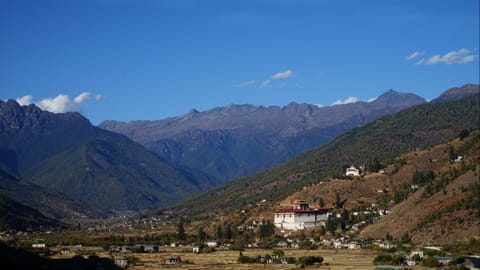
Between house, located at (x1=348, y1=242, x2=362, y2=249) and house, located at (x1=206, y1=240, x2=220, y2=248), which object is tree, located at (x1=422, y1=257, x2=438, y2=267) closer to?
house, located at (x1=348, y1=242, x2=362, y2=249)

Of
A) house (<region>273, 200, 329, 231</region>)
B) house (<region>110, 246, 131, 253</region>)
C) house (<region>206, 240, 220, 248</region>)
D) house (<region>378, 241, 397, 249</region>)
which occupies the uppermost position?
house (<region>273, 200, 329, 231</region>)

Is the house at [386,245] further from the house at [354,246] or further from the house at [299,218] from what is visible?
the house at [299,218]

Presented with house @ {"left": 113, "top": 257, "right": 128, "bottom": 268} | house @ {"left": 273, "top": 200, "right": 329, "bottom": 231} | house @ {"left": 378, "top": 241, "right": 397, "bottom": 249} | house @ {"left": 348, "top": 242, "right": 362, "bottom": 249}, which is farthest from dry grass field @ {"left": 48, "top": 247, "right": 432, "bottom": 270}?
house @ {"left": 273, "top": 200, "right": 329, "bottom": 231}

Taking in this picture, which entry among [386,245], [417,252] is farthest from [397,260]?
[386,245]

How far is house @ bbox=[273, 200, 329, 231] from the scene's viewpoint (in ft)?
606

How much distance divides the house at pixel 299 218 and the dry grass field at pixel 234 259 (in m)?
39.4

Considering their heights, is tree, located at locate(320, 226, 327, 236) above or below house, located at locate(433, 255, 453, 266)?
above

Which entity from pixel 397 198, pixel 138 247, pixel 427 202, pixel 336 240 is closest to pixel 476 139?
pixel 397 198

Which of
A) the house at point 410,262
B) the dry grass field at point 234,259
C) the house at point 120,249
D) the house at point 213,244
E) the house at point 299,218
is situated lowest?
the house at point 410,262

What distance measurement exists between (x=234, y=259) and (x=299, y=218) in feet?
202

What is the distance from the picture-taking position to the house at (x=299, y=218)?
184750 millimetres

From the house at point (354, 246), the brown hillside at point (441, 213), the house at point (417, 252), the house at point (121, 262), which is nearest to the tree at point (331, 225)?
the brown hillside at point (441, 213)

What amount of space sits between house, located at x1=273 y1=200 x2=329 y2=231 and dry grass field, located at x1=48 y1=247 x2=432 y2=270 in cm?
3937

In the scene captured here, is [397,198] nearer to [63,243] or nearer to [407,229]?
[407,229]
